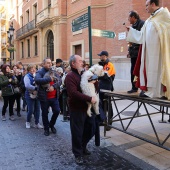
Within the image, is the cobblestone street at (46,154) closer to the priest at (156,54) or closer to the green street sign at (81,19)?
the priest at (156,54)

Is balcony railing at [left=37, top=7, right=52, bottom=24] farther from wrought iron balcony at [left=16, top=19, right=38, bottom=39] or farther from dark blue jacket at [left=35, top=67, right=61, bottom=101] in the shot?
dark blue jacket at [left=35, top=67, right=61, bottom=101]

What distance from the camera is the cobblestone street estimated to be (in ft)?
12.1

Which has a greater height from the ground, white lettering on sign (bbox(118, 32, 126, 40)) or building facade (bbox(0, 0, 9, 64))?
building facade (bbox(0, 0, 9, 64))

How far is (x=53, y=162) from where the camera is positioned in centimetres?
386

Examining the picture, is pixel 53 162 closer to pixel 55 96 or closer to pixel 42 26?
pixel 55 96

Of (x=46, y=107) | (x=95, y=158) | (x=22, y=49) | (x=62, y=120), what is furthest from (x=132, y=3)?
(x=22, y=49)

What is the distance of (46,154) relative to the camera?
4.22m

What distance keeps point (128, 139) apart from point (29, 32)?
22.2 meters

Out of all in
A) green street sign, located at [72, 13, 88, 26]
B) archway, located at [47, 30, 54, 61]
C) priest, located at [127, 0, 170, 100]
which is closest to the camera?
priest, located at [127, 0, 170, 100]

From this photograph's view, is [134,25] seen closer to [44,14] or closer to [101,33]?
[101,33]

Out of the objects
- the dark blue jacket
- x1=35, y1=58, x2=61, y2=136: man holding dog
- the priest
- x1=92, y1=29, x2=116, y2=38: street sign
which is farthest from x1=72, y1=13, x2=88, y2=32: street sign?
the priest

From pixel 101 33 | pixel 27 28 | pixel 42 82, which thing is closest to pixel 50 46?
pixel 27 28

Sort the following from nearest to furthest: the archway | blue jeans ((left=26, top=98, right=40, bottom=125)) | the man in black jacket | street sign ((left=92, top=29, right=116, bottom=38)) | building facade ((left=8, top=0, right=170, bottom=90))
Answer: the man in black jacket < street sign ((left=92, top=29, right=116, bottom=38)) < blue jeans ((left=26, top=98, right=40, bottom=125)) < building facade ((left=8, top=0, right=170, bottom=90)) < the archway

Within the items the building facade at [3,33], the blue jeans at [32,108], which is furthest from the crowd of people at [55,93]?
the building facade at [3,33]
